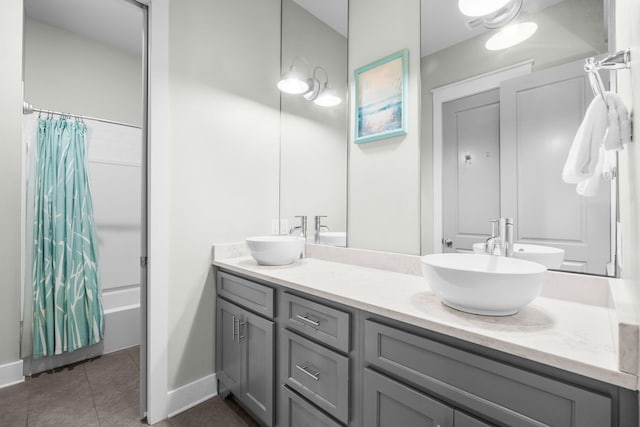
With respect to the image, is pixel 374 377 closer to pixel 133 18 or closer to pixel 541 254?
pixel 541 254

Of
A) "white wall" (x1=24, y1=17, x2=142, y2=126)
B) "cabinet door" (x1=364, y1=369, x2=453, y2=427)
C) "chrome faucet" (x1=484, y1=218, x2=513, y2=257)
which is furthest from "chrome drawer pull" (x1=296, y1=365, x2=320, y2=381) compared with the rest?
"white wall" (x1=24, y1=17, x2=142, y2=126)

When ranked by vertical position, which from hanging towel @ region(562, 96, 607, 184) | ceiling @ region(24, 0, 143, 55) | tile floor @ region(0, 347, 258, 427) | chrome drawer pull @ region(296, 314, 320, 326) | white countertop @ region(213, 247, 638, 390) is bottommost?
tile floor @ region(0, 347, 258, 427)

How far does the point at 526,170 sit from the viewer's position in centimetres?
119

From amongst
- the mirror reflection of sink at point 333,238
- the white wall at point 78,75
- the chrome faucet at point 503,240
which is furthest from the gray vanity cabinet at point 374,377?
the white wall at point 78,75

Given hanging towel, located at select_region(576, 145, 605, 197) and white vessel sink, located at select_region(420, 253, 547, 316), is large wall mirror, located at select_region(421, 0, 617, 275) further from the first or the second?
white vessel sink, located at select_region(420, 253, 547, 316)

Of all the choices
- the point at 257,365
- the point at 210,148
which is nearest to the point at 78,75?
the point at 210,148

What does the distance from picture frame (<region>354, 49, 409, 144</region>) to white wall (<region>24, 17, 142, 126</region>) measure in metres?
2.39

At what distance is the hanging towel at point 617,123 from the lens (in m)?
0.77

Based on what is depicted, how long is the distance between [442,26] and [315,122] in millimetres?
941

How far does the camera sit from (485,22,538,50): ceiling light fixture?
47.5 inches

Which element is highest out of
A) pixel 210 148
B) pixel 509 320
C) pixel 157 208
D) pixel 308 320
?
pixel 210 148

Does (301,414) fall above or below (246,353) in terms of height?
below

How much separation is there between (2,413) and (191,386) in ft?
3.31

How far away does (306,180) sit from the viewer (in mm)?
2166
